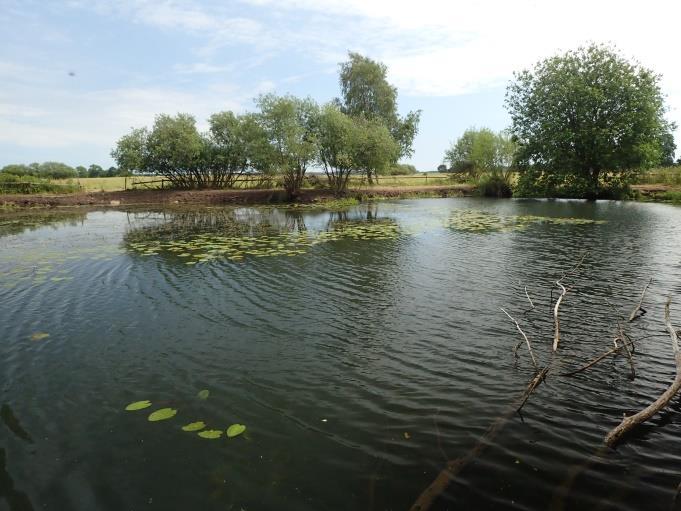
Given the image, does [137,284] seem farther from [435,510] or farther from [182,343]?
[435,510]

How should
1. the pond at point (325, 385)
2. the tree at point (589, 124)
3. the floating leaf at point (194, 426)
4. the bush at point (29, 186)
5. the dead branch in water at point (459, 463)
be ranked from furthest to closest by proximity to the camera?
the bush at point (29, 186)
the tree at point (589, 124)
the floating leaf at point (194, 426)
the pond at point (325, 385)
the dead branch in water at point (459, 463)

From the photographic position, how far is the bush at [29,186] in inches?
1854

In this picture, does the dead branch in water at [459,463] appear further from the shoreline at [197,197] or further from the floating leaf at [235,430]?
the shoreline at [197,197]

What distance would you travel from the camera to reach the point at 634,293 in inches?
420

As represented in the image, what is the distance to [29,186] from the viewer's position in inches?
1891

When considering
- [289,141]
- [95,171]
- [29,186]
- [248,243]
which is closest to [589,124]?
[289,141]

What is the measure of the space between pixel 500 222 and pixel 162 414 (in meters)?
24.4

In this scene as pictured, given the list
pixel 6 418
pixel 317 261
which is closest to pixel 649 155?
pixel 317 261

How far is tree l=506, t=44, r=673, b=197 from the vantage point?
40.6m

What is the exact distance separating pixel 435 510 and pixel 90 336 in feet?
26.2

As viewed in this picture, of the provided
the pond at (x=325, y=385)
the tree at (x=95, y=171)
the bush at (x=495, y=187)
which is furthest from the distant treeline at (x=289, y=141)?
the tree at (x=95, y=171)

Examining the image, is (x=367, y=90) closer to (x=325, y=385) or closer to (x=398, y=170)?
(x=398, y=170)

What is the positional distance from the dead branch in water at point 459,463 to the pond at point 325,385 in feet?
0.25

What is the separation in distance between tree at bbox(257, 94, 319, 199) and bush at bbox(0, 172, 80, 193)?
26790 mm
